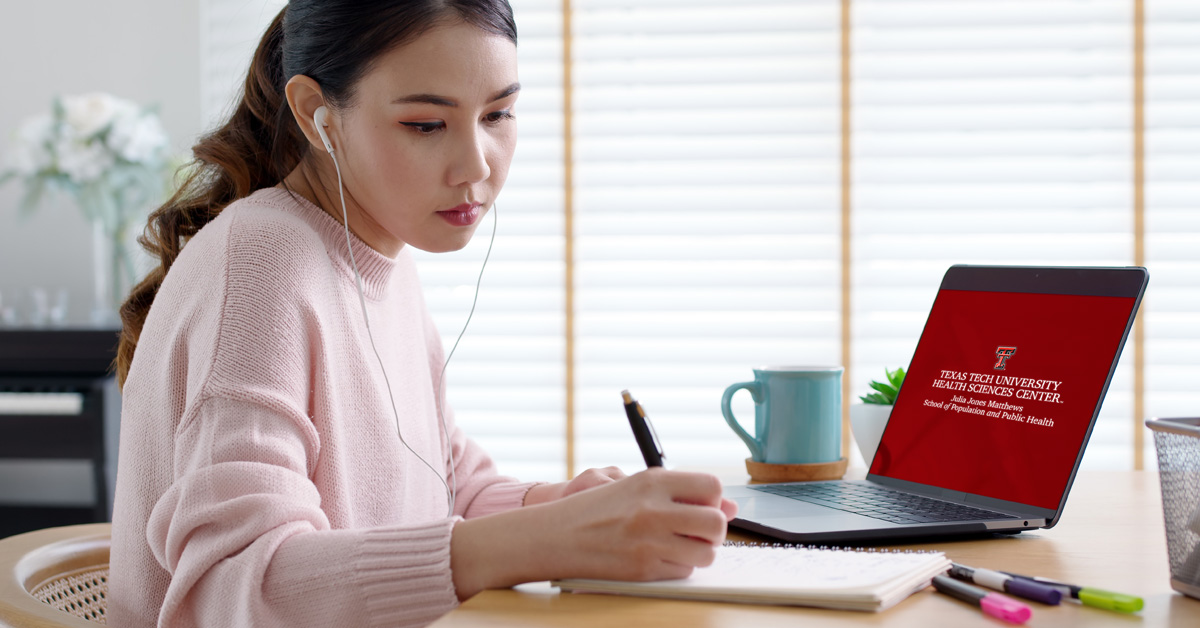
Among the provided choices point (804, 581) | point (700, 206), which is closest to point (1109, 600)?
point (804, 581)

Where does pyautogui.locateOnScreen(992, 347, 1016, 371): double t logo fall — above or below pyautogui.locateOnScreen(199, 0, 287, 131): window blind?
below

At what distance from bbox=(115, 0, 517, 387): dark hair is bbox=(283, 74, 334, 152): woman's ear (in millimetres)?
11

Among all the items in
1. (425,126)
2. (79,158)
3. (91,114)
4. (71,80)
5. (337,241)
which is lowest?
(337,241)

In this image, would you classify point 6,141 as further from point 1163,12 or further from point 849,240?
point 1163,12

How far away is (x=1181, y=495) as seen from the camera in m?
0.59

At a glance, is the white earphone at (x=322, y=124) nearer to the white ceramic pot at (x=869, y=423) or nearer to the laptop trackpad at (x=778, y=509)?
the laptop trackpad at (x=778, y=509)

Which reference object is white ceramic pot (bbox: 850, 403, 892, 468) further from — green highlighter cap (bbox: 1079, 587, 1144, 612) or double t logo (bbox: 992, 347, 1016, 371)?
green highlighter cap (bbox: 1079, 587, 1144, 612)

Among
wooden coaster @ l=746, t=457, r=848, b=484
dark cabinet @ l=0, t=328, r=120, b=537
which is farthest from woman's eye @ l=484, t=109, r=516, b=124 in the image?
dark cabinet @ l=0, t=328, r=120, b=537

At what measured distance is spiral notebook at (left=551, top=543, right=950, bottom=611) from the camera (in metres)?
0.55

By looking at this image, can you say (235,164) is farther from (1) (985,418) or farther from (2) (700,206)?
(2) (700,206)

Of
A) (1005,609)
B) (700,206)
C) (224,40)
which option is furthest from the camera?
(224,40)

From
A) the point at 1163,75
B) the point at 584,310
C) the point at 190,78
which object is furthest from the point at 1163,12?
the point at 190,78

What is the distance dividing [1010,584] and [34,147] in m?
2.72

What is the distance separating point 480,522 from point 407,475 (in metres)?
0.37
